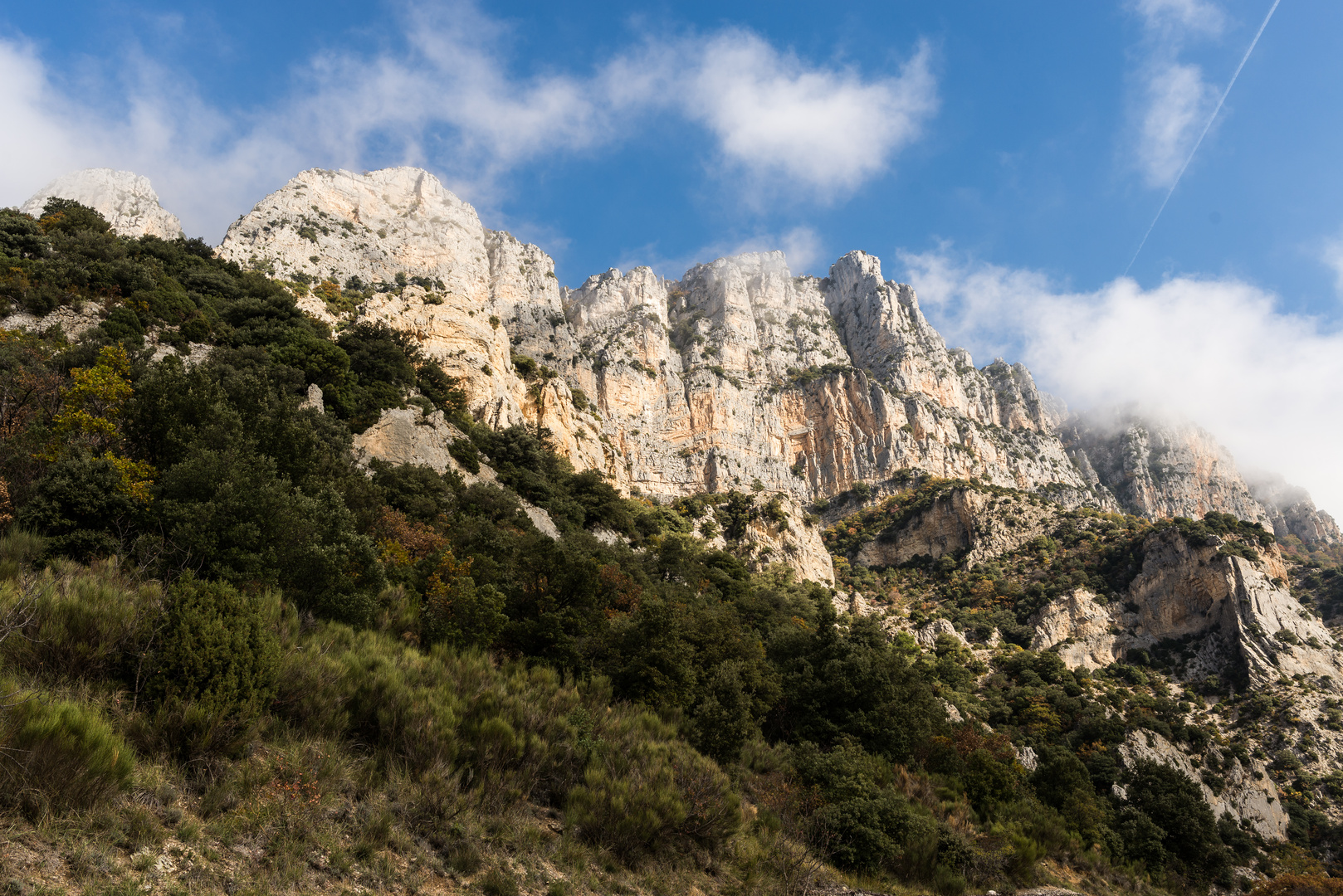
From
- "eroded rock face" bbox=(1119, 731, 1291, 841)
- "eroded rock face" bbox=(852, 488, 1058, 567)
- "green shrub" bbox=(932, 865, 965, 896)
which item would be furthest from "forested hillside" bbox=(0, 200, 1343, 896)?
"eroded rock face" bbox=(852, 488, 1058, 567)

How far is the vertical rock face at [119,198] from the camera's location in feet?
268

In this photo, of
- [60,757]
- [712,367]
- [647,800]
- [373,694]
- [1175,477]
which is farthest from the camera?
[1175,477]

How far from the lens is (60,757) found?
4.62 metres

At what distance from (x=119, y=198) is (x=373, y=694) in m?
114

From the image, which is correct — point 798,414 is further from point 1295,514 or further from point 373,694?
point 1295,514

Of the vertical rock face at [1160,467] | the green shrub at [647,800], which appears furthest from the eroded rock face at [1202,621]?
the vertical rock face at [1160,467]

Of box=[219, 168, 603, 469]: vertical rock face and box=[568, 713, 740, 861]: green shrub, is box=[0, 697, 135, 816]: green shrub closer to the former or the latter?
box=[568, 713, 740, 861]: green shrub

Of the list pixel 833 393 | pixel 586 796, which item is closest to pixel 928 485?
pixel 833 393

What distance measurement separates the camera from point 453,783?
7.18 m

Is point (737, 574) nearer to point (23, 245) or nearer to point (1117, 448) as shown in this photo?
point (23, 245)

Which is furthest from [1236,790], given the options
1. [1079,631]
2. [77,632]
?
[77,632]

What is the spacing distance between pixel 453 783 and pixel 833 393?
9713 cm

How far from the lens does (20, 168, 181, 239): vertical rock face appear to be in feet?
268

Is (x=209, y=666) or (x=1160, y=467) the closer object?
(x=209, y=666)
